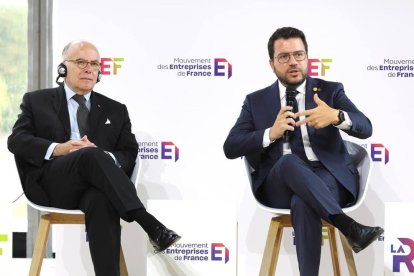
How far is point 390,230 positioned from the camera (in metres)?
3.50

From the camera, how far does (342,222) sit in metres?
2.97

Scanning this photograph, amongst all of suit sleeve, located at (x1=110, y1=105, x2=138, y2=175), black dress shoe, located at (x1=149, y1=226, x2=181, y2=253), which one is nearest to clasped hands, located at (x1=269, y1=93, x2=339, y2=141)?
black dress shoe, located at (x1=149, y1=226, x2=181, y2=253)

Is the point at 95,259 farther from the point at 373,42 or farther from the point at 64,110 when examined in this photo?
the point at 373,42

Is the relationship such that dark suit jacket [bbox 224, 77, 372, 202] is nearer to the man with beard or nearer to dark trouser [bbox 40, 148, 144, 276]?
the man with beard

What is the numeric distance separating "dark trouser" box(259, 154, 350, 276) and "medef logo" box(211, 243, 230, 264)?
0.57m

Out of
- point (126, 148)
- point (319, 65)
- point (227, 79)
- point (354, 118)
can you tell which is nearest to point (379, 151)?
point (319, 65)

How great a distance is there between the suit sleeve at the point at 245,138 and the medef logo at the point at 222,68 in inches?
23.0

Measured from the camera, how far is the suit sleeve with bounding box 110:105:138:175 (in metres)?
3.58

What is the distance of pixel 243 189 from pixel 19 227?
1.80m

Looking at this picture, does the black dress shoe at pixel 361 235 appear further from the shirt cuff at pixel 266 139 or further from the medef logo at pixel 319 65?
the medef logo at pixel 319 65

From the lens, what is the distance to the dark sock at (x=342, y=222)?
2.95 m

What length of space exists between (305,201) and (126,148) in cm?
110

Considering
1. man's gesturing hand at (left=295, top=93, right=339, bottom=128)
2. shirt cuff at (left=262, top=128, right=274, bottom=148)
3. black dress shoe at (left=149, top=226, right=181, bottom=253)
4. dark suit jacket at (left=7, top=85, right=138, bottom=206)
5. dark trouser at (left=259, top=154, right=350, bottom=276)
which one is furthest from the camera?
dark suit jacket at (left=7, top=85, right=138, bottom=206)

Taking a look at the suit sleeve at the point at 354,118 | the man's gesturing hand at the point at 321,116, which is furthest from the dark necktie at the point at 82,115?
the suit sleeve at the point at 354,118
